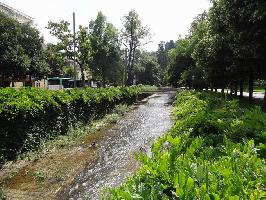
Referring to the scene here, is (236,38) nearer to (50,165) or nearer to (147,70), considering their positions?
(50,165)

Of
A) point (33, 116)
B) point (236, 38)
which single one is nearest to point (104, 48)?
point (236, 38)

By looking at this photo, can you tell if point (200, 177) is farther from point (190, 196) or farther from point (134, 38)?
point (134, 38)

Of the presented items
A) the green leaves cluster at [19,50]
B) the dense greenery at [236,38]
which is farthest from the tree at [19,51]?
the dense greenery at [236,38]

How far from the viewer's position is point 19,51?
5153 centimetres

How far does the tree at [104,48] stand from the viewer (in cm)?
6662

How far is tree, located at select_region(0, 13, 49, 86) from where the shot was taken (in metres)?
49.0

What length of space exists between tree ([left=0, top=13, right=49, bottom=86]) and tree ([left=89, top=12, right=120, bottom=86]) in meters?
11.6

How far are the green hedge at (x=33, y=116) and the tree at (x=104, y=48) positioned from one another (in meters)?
46.2

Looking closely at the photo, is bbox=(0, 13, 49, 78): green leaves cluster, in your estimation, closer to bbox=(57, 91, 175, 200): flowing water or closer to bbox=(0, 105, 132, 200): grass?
bbox=(57, 91, 175, 200): flowing water

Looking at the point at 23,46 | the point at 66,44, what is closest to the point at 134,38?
the point at 23,46

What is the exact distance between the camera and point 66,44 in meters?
44.6

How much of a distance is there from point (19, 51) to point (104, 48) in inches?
735

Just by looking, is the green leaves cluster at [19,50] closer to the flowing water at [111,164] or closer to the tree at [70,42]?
the tree at [70,42]

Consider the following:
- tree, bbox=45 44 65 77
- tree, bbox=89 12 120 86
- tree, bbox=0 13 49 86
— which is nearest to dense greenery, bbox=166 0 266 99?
tree, bbox=45 44 65 77
